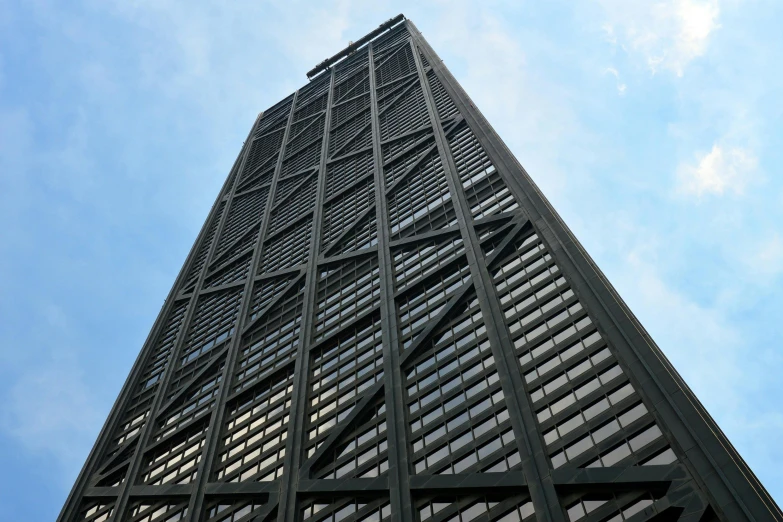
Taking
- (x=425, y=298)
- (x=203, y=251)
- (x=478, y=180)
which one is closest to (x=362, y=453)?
(x=425, y=298)

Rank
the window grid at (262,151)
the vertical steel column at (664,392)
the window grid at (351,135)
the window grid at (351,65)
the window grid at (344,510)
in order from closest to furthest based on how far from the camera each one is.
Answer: the vertical steel column at (664,392) → the window grid at (344,510) → the window grid at (351,135) → the window grid at (262,151) → the window grid at (351,65)

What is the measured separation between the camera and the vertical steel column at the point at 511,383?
30.5 metres

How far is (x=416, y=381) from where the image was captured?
4188 cm

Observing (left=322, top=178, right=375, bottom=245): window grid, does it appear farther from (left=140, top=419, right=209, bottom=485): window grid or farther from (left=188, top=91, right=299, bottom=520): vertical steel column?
(left=140, top=419, right=209, bottom=485): window grid

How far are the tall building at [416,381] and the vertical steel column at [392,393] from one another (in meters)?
0.12

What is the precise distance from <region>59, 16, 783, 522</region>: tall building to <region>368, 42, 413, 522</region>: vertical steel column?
0.12 m

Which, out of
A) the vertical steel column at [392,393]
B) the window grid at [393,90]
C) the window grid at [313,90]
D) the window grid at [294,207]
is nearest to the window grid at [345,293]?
the vertical steel column at [392,393]

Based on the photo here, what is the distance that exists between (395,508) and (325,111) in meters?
87.4

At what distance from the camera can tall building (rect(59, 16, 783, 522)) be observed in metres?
30.7

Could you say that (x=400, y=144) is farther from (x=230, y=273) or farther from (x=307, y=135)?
(x=307, y=135)

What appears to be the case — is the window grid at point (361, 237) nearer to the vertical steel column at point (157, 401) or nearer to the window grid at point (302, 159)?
the vertical steel column at point (157, 401)

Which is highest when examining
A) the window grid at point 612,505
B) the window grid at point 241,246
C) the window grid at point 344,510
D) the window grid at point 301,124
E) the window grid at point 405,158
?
the window grid at point 301,124

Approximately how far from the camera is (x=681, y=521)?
26391 mm

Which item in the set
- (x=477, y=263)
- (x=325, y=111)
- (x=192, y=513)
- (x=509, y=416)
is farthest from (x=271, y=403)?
(x=325, y=111)
